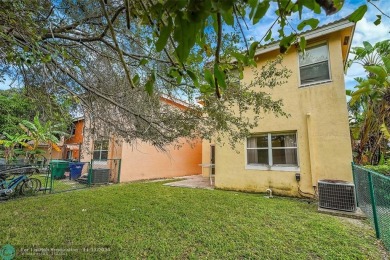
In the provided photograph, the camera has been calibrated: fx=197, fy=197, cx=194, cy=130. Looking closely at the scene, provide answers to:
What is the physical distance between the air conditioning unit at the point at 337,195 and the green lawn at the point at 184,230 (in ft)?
1.70

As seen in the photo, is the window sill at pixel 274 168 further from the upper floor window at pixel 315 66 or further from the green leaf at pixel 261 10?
the green leaf at pixel 261 10

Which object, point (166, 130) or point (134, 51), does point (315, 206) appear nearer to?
point (166, 130)

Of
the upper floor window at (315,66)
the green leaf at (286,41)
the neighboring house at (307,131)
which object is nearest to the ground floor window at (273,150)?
the neighboring house at (307,131)

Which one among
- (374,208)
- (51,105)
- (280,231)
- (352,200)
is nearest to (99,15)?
(51,105)

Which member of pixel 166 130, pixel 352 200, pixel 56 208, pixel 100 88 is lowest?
pixel 56 208

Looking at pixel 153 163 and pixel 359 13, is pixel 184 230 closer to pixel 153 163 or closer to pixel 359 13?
pixel 359 13

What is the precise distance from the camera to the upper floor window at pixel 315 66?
24.2ft

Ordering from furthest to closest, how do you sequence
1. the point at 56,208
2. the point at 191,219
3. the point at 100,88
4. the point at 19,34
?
the point at 56,208 → the point at 191,219 → the point at 100,88 → the point at 19,34

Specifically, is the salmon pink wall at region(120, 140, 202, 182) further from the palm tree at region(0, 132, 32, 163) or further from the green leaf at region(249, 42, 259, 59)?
the green leaf at region(249, 42, 259, 59)

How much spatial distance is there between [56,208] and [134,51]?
527cm

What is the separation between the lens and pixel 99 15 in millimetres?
3465

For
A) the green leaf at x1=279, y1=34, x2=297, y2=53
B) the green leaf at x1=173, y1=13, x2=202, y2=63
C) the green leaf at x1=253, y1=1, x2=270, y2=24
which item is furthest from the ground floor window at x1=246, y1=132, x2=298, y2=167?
the green leaf at x1=173, y1=13, x2=202, y2=63

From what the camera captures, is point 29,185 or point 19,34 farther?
point 29,185

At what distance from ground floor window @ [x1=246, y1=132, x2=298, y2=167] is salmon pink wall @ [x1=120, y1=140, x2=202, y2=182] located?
8.98ft
